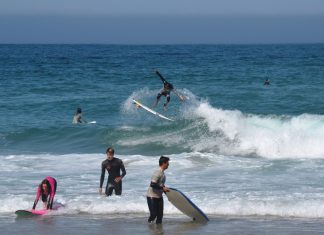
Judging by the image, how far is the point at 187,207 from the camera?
1196 centimetres

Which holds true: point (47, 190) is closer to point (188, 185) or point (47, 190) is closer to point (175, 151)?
point (188, 185)

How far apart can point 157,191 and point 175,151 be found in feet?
35.9

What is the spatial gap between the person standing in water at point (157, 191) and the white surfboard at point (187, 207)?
1.36ft

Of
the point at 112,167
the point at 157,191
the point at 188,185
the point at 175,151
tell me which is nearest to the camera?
the point at 157,191

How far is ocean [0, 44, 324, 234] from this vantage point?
1243cm

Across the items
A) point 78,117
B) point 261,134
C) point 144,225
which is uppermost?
point 78,117

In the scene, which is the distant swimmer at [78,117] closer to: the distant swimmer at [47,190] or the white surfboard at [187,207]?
the distant swimmer at [47,190]

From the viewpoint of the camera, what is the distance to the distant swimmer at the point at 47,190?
12695mm

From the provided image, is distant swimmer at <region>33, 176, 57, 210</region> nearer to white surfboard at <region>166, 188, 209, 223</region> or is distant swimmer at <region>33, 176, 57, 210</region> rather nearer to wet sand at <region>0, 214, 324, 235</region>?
wet sand at <region>0, 214, 324, 235</region>

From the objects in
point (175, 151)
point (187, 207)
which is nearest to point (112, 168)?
point (187, 207)

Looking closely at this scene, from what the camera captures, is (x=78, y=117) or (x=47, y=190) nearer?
(x=47, y=190)

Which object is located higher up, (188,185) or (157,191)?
(188,185)

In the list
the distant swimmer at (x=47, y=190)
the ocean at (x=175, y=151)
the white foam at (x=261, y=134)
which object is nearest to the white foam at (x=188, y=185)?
the ocean at (x=175, y=151)

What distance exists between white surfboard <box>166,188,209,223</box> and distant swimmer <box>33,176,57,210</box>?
238 cm
